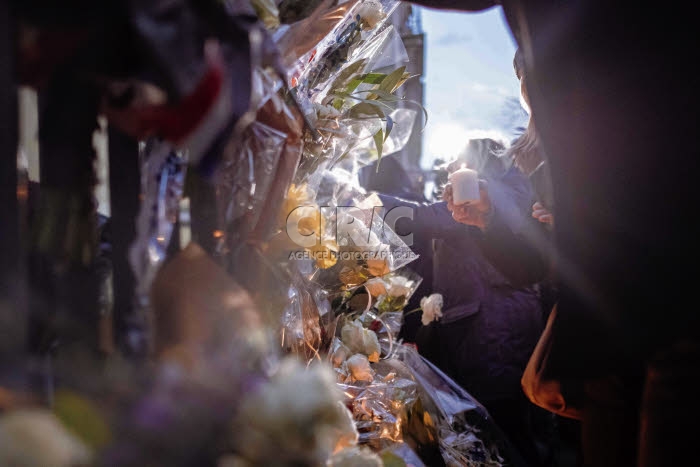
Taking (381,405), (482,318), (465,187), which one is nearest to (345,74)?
(465,187)

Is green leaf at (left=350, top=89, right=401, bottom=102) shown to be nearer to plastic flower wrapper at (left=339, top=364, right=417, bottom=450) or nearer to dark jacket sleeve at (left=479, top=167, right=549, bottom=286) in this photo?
dark jacket sleeve at (left=479, top=167, right=549, bottom=286)

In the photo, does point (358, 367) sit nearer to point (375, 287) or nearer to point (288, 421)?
point (375, 287)

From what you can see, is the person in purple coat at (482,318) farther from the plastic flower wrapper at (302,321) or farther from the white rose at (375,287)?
the plastic flower wrapper at (302,321)

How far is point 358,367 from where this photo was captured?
4.70 feet

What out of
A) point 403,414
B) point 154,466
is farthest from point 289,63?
point 403,414

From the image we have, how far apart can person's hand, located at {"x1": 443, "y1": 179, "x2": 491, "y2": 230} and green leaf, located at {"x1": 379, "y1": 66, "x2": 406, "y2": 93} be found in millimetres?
366

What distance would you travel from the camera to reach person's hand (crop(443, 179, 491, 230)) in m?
→ 1.60

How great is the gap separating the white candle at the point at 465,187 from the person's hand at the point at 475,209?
11 centimetres

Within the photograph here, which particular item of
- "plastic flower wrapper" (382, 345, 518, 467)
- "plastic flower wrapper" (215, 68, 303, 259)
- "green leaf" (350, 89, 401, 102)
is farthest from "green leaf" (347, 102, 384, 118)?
"plastic flower wrapper" (382, 345, 518, 467)

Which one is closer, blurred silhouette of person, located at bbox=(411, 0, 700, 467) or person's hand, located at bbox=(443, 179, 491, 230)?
blurred silhouette of person, located at bbox=(411, 0, 700, 467)

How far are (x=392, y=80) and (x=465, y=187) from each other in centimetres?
39

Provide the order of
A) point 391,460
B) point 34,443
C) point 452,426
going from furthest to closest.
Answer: point 452,426 → point 391,460 → point 34,443

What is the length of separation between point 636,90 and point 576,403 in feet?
1.93

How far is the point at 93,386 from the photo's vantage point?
0.65 metres
